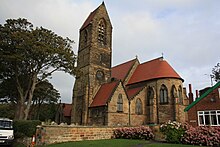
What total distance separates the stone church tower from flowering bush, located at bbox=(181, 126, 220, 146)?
18.7 meters

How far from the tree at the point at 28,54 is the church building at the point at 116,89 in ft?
13.3

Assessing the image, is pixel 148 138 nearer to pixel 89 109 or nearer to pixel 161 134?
pixel 161 134

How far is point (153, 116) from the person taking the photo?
31922mm

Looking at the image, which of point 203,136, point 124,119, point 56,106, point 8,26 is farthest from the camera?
point 56,106

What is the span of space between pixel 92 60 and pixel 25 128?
19487 mm

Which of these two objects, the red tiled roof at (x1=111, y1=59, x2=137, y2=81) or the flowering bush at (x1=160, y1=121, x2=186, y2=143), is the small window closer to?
the red tiled roof at (x1=111, y1=59, x2=137, y2=81)

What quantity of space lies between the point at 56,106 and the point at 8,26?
88.4 ft

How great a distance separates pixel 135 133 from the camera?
20719mm

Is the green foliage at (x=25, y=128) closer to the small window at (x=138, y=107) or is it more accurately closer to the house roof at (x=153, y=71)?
the small window at (x=138, y=107)

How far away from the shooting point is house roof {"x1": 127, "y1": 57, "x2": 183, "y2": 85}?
109ft

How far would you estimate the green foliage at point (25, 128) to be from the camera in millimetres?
18094

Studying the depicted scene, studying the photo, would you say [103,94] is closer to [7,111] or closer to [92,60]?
[92,60]

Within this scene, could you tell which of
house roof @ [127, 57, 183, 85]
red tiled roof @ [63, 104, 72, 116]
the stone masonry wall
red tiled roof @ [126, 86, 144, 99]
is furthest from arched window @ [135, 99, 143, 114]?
red tiled roof @ [63, 104, 72, 116]

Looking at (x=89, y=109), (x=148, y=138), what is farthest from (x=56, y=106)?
(x=148, y=138)
